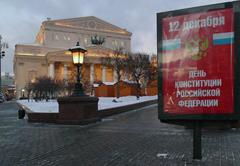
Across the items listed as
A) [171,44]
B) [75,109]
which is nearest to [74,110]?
[75,109]

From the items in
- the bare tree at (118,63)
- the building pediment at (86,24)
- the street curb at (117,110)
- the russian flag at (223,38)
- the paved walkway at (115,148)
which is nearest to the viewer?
the russian flag at (223,38)

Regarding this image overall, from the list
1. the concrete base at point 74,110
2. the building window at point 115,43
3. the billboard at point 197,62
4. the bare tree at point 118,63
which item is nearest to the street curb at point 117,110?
the concrete base at point 74,110

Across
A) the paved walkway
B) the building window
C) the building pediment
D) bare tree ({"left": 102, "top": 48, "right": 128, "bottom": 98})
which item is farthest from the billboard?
the building window

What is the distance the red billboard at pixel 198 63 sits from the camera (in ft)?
24.1

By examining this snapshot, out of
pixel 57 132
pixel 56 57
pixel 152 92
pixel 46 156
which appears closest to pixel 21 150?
pixel 46 156

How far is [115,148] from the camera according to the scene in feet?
31.4

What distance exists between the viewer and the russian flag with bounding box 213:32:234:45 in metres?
7.32

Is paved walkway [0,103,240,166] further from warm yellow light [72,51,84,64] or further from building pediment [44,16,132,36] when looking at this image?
building pediment [44,16,132,36]

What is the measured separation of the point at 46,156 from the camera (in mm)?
8547

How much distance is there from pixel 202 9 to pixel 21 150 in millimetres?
5745

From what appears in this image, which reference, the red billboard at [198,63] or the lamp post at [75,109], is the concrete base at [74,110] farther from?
the red billboard at [198,63]

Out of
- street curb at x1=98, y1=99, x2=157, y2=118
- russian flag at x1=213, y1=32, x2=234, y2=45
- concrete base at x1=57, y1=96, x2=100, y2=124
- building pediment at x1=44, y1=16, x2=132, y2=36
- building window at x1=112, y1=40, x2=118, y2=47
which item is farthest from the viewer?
building window at x1=112, y1=40, x2=118, y2=47

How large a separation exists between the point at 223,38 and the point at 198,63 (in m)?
0.71

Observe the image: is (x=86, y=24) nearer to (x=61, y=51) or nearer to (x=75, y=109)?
(x=61, y=51)
